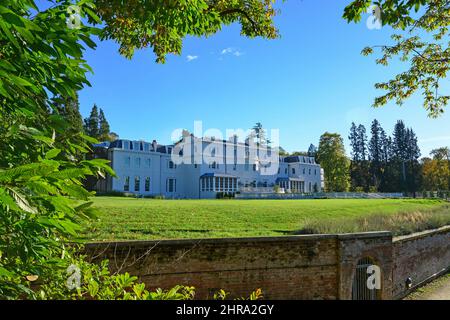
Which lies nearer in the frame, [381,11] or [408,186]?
[381,11]

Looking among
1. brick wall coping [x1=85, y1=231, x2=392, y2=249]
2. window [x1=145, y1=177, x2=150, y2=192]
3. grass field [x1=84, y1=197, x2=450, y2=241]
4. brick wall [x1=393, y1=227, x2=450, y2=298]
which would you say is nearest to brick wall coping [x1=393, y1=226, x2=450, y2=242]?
brick wall [x1=393, y1=227, x2=450, y2=298]

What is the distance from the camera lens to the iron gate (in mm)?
12984

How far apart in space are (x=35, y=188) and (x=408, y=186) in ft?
319

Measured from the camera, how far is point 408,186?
87.3 metres

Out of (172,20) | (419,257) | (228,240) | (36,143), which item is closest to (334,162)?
(419,257)

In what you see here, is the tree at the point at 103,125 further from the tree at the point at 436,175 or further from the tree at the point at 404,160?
the tree at the point at 436,175

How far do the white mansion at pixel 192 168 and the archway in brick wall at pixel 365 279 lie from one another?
120 feet

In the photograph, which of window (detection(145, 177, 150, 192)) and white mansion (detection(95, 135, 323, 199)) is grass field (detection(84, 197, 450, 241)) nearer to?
white mansion (detection(95, 135, 323, 199))

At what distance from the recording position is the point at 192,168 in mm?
56594

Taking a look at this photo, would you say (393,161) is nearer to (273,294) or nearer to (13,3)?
(273,294)

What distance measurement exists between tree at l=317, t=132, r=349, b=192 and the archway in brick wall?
204 feet

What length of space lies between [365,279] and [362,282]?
19 centimetres
